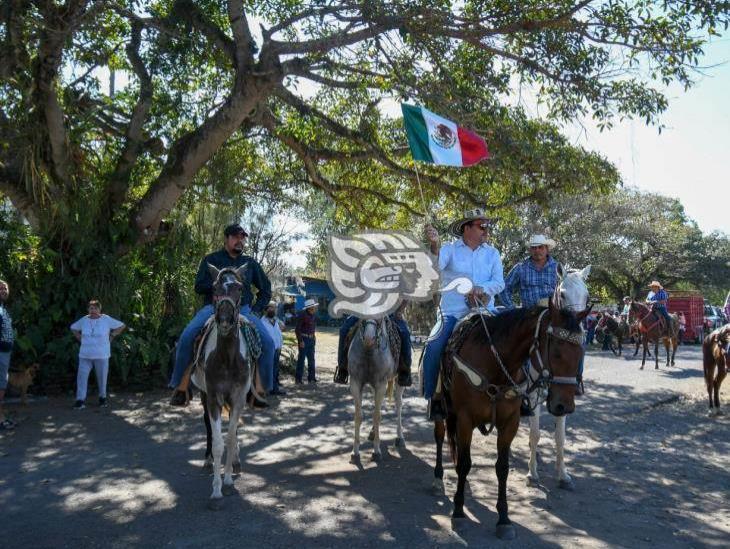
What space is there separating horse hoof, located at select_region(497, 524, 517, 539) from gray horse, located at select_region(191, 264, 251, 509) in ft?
8.61

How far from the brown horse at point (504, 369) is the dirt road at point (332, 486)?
2.05 feet

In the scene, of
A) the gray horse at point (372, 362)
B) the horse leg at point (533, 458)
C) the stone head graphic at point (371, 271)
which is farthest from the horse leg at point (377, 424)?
the horse leg at point (533, 458)

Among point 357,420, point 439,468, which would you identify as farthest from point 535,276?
point 357,420

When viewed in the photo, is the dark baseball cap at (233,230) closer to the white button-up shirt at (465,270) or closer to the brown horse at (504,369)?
the white button-up shirt at (465,270)

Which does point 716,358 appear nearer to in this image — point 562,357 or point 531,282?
point 531,282

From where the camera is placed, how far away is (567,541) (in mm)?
5199

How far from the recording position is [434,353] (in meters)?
6.45

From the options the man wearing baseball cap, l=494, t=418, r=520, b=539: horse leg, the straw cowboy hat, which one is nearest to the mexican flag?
the straw cowboy hat

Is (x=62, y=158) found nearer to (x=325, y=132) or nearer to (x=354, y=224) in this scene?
(x=325, y=132)

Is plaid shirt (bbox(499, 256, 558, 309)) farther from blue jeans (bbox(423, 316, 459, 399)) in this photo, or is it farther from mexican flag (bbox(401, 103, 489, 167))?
mexican flag (bbox(401, 103, 489, 167))

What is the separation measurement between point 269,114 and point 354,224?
6179 millimetres

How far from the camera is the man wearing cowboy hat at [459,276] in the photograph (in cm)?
643

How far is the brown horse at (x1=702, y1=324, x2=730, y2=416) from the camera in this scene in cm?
1131

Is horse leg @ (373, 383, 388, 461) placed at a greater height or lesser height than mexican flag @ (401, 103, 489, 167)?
lesser
